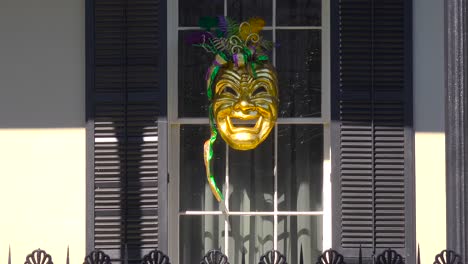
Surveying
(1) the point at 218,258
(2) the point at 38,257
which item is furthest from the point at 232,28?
(2) the point at 38,257

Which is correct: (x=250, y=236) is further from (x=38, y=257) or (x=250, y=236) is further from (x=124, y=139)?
(x=38, y=257)

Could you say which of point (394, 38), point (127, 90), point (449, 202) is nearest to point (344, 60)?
point (394, 38)

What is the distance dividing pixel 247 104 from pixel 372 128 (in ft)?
2.43

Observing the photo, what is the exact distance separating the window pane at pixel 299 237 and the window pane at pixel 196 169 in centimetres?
43

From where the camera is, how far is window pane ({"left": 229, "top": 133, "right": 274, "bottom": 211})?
7555 millimetres

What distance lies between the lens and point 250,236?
7551 mm

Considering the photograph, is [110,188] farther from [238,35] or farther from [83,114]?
[238,35]

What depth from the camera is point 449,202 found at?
5191 mm

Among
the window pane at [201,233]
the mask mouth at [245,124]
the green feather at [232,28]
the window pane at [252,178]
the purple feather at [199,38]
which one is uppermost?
the green feather at [232,28]

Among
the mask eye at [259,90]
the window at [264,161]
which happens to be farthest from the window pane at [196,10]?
the mask eye at [259,90]

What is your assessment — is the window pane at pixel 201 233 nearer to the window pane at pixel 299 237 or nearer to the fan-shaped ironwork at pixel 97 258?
the window pane at pixel 299 237

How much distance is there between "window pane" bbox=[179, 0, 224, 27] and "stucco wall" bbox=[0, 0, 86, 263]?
60 centimetres

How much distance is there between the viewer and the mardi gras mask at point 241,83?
7320 millimetres

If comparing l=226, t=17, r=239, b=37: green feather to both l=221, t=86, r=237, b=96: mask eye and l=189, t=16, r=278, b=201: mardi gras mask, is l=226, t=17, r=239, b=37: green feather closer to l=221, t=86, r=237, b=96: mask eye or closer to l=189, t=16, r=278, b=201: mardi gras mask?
l=189, t=16, r=278, b=201: mardi gras mask
